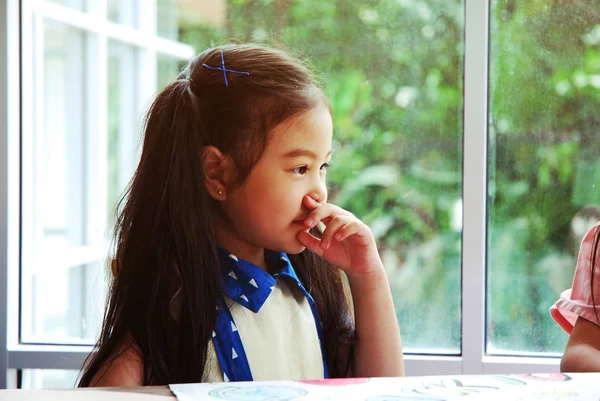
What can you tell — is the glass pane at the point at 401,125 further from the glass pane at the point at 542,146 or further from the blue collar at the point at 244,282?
the blue collar at the point at 244,282

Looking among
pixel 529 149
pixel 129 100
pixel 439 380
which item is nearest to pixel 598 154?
pixel 529 149

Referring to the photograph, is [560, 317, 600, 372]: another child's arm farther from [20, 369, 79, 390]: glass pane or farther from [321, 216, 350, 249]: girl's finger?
[20, 369, 79, 390]: glass pane

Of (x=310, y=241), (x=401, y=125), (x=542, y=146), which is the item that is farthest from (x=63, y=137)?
(x=542, y=146)

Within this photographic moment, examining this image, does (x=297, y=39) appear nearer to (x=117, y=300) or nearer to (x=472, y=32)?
(x=472, y=32)

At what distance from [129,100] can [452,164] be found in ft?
3.28

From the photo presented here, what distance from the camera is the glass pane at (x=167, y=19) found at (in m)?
1.84

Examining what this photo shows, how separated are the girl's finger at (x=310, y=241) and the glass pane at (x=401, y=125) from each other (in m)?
0.68

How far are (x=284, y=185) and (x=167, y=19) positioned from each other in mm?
1168

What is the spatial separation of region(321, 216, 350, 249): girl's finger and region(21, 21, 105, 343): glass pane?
36.5 inches

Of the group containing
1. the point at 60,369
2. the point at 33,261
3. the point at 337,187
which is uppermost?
the point at 337,187

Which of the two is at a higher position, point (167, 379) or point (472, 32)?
point (472, 32)

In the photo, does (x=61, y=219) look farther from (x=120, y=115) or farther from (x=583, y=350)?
(x=583, y=350)

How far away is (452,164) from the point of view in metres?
1.56

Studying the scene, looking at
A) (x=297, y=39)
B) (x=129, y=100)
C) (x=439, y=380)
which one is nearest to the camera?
(x=439, y=380)
